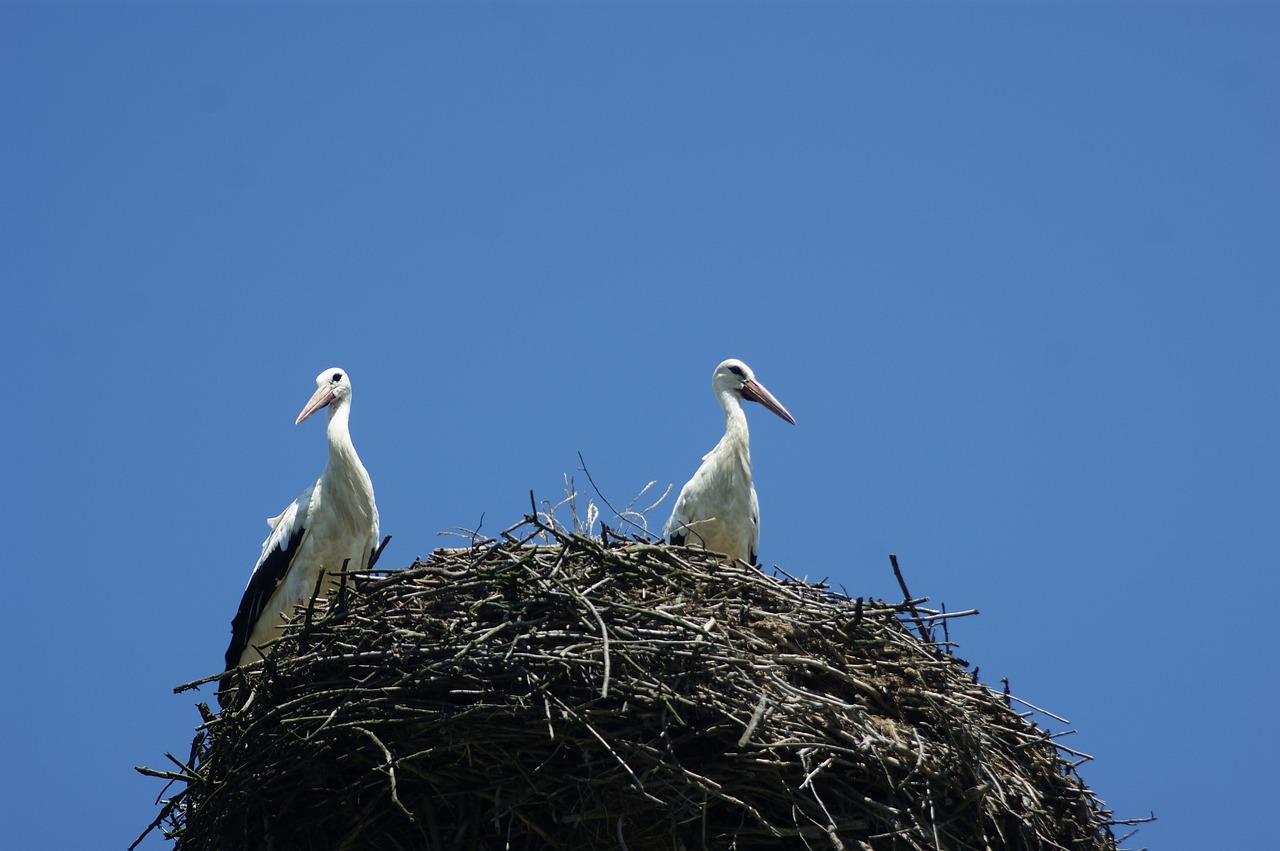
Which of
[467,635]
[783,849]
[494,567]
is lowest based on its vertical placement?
[783,849]

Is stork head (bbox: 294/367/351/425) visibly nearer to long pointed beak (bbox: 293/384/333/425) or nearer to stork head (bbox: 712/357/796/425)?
long pointed beak (bbox: 293/384/333/425)

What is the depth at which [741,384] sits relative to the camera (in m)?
8.36

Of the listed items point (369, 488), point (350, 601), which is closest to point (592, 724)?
point (350, 601)

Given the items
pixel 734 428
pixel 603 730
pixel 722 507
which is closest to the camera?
pixel 603 730

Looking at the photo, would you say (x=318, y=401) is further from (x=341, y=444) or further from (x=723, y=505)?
(x=723, y=505)

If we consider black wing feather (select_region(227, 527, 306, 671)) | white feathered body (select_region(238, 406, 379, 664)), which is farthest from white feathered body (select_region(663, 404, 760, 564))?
black wing feather (select_region(227, 527, 306, 671))

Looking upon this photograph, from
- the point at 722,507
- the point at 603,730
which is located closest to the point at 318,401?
the point at 722,507

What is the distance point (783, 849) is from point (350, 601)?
167 centimetres

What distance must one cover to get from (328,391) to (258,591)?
3.86 ft

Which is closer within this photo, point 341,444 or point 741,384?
point 341,444

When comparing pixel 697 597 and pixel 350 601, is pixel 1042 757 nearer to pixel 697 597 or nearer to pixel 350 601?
pixel 697 597

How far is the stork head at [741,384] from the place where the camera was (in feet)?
27.4

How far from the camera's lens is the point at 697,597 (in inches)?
202

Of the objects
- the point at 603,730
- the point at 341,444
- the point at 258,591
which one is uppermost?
the point at 341,444
